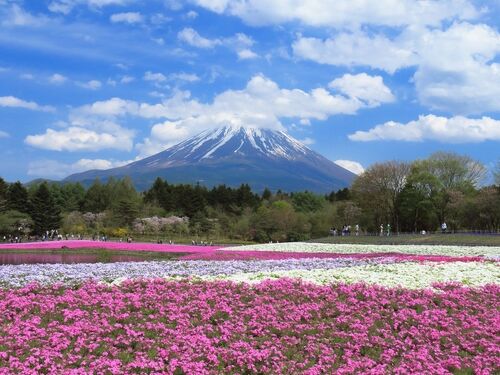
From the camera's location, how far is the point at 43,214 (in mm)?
78188

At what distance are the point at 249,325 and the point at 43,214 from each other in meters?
74.8

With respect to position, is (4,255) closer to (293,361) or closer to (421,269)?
(421,269)

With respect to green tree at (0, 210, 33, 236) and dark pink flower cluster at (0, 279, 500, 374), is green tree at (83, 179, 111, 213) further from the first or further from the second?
dark pink flower cluster at (0, 279, 500, 374)

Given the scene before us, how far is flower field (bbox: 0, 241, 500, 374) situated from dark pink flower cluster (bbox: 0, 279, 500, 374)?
0.02 metres

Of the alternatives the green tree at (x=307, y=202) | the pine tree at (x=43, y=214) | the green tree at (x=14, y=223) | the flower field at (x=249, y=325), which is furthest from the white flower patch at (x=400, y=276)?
the green tree at (x=307, y=202)

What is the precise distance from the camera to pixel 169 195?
11081cm

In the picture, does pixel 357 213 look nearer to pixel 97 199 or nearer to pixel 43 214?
pixel 43 214

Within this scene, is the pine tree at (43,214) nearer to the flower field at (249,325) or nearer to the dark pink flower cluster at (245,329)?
the flower field at (249,325)

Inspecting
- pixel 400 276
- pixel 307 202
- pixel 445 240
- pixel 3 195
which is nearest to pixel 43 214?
pixel 3 195

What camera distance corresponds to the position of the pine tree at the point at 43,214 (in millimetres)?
77438

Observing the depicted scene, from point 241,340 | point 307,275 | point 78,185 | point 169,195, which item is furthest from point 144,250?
point 78,185

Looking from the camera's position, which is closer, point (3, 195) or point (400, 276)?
point (400, 276)

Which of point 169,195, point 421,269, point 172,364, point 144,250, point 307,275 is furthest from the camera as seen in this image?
point 169,195

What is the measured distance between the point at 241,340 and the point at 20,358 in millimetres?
3792
